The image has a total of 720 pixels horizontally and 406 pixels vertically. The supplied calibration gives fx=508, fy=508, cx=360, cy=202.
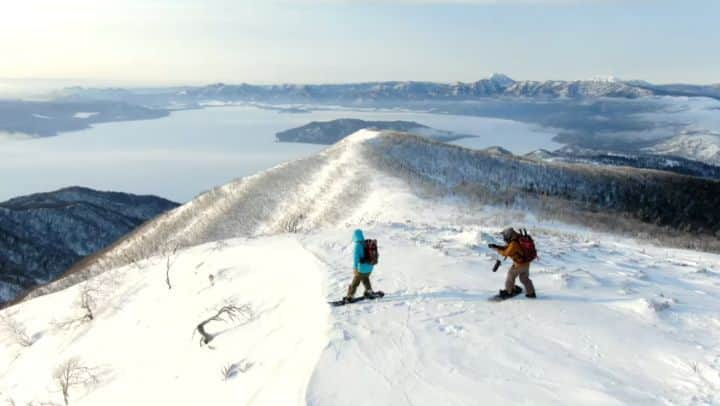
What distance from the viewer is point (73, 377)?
12.9 meters

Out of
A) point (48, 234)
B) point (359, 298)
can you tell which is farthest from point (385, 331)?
point (48, 234)

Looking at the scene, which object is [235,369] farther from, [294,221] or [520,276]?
[294,221]

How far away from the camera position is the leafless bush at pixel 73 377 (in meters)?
12.3

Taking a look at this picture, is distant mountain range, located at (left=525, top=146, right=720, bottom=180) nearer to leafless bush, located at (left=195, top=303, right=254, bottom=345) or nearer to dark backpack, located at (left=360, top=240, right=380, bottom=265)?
dark backpack, located at (left=360, top=240, right=380, bottom=265)

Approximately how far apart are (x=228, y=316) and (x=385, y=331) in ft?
15.5

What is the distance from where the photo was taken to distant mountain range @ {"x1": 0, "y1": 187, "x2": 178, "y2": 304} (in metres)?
103

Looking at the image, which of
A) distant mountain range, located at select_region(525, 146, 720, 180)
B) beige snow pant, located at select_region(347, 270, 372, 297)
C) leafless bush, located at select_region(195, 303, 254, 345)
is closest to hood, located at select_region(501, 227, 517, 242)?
beige snow pant, located at select_region(347, 270, 372, 297)

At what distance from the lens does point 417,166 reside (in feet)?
191

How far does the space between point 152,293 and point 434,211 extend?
1023 inches

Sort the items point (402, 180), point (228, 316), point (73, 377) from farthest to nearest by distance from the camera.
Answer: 1. point (402, 180)
2. point (73, 377)
3. point (228, 316)

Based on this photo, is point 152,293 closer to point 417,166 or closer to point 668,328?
point 668,328

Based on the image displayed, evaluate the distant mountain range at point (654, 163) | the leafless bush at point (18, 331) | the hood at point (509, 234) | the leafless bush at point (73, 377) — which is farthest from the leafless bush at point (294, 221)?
the distant mountain range at point (654, 163)

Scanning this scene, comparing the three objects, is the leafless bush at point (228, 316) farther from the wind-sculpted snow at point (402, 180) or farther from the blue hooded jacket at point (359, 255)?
the wind-sculpted snow at point (402, 180)

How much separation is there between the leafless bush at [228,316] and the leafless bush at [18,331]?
9219mm
